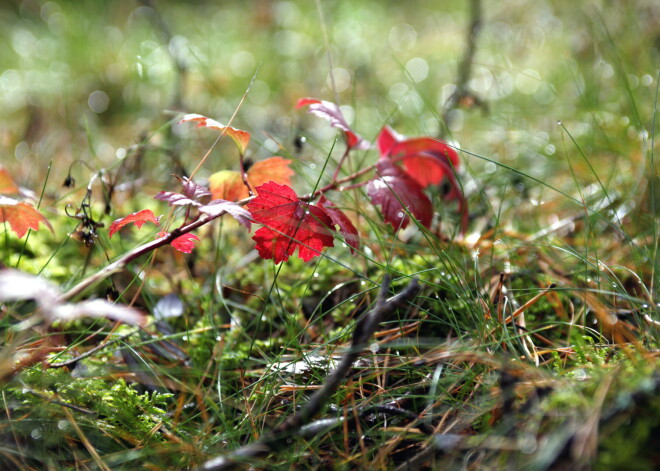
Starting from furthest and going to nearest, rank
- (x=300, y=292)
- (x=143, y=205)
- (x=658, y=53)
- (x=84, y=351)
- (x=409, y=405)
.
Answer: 1. (x=658, y=53)
2. (x=143, y=205)
3. (x=300, y=292)
4. (x=84, y=351)
5. (x=409, y=405)

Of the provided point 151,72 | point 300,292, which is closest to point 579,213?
point 300,292

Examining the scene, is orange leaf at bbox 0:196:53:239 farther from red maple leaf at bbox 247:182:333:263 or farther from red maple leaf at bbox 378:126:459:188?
red maple leaf at bbox 378:126:459:188

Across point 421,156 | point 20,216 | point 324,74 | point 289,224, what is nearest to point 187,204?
point 289,224

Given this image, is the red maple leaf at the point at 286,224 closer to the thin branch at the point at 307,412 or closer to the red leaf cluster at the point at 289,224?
the red leaf cluster at the point at 289,224

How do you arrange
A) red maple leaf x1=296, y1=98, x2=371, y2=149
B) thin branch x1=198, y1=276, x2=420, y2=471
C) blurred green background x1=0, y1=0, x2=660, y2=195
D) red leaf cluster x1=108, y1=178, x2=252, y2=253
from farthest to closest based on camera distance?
blurred green background x1=0, y1=0, x2=660, y2=195
red maple leaf x1=296, y1=98, x2=371, y2=149
red leaf cluster x1=108, y1=178, x2=252, y2=253
thin branch x1=198, y1=276, x2=420, y2=471

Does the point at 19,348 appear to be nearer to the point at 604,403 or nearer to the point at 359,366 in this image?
the point at 359,366

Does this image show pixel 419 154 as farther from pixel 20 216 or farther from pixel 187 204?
pixel 20 216

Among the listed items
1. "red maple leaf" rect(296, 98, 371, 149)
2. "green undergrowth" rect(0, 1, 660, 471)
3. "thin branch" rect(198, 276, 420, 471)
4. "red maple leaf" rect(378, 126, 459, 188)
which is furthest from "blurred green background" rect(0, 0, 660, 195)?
"thin branch" rect(198, 276, 420, 471)
